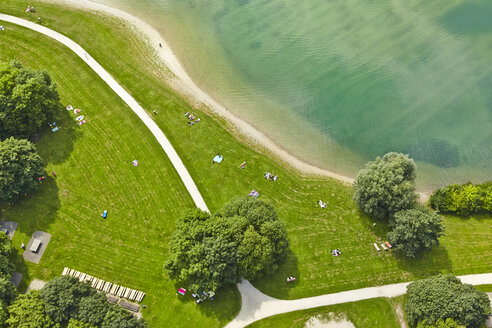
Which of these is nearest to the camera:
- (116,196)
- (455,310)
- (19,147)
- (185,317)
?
(455,310)

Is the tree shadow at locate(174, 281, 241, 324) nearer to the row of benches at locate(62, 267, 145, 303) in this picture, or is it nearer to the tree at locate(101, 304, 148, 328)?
the row of benches at locate(62, 267, 145, 303)

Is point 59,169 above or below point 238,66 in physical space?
below

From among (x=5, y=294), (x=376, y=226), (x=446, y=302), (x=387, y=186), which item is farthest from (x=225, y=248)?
(x=446, y=302)

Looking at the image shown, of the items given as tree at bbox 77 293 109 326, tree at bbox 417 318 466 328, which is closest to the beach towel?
tree at bbox 77 293 109 326

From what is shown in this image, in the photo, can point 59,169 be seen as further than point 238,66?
No

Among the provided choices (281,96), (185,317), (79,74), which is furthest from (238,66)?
(185,317)

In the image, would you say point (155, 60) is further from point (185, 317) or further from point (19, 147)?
point (185, 317)
